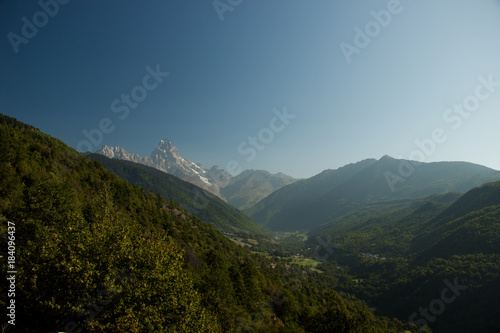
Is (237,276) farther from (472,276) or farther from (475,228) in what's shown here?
(475,228)

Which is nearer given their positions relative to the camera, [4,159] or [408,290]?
[4,159]

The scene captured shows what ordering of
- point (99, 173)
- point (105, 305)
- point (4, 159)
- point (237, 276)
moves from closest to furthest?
point (105, 305) → point (4, 159) → point (237, 276) → point (99, 173)

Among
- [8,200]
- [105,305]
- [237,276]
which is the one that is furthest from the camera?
[237,276]

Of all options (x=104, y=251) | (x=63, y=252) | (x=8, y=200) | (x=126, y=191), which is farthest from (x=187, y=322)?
(x=126, y=191)

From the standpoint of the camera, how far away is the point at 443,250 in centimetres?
19538

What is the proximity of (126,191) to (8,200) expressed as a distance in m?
64.9

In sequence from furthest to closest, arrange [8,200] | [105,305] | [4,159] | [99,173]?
[99,173]
[4,159]
[8,200]
[105,305]

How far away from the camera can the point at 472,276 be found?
14538cm

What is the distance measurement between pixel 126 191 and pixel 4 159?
51.5 meters

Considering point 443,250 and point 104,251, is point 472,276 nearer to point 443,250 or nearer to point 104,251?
point 443,250

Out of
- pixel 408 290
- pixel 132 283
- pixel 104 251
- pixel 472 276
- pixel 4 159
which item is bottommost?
pixel 408 290

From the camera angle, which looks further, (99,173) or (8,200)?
(99,173)

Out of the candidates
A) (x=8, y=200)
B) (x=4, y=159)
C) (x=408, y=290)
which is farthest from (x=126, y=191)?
(x=408, y=290)

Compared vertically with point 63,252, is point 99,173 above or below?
above
